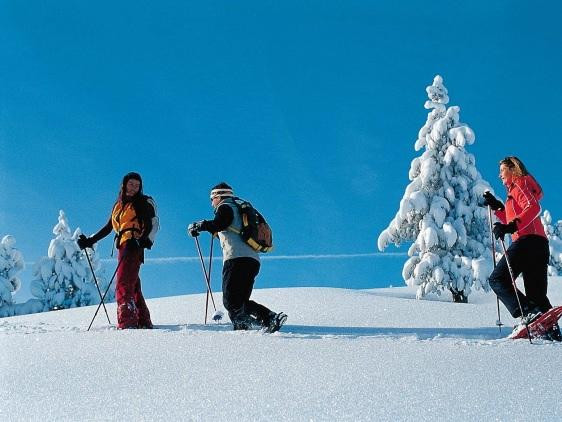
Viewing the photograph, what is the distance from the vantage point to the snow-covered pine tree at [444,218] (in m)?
19.0

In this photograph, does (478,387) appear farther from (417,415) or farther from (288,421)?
(288,421)

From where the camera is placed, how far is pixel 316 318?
8.24m

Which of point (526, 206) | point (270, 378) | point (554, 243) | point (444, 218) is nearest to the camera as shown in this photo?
point (270, 378)

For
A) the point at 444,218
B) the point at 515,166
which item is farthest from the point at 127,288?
the point at 444,218

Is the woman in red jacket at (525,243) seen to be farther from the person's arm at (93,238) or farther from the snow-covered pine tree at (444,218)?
the snow-covered pine tree at (444,218)

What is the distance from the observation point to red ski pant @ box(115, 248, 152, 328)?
7.17 m

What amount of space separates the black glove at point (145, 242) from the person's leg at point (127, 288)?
138mm

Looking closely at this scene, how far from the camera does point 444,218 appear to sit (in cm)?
1920

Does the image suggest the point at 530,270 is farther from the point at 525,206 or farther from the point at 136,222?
the point at 136,222

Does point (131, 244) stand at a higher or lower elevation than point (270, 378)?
higher

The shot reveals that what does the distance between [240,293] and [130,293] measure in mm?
1565

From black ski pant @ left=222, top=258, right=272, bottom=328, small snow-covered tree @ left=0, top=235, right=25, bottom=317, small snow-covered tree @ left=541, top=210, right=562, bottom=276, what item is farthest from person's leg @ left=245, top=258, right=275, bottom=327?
small snow-covered tree @ left=541, top=210, right=562, bottom=276

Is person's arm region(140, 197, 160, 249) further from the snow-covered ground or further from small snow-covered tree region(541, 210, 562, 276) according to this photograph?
small snow-covered tree region(541, 210, 562, 276)

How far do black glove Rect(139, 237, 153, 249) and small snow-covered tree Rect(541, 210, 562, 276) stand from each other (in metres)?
32.3
